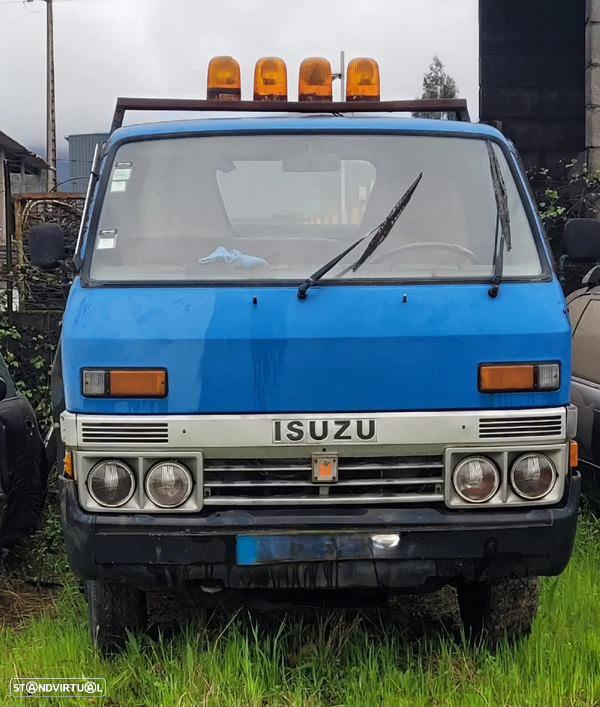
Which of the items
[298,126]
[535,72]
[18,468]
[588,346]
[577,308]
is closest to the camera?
[298,126]

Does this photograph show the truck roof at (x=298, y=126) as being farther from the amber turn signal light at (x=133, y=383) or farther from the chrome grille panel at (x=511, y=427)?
the chrome grille panel at (x=511, y=427)

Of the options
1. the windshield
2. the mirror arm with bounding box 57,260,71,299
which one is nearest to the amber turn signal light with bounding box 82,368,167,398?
the windshield

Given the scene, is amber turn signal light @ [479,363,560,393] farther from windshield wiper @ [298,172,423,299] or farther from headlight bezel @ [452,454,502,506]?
windshield wiper @ [298,172,423,299]

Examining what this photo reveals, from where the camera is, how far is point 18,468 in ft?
15.5

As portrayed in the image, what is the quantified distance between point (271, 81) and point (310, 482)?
240cm

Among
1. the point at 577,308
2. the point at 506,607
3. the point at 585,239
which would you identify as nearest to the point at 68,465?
the point at 506,607

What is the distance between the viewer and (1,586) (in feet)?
15.8

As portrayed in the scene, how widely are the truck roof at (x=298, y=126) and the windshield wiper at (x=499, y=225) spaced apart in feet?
0.59

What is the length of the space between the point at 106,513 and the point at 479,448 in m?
1.42

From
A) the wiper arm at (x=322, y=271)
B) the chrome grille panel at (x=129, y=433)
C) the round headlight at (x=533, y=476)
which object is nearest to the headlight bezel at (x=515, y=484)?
the round headlight at (x=533, y=476)

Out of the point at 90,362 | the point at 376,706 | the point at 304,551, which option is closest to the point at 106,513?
the point at 90,362

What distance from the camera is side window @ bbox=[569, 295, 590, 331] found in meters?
6.10

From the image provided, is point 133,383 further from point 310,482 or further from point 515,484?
point 515,484

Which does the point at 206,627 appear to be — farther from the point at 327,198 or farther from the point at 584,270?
the point at 584,270
